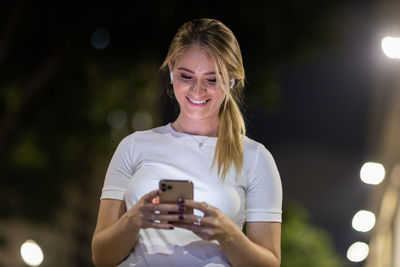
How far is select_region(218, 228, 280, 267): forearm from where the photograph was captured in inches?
106

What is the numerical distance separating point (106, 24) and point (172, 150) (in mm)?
7259

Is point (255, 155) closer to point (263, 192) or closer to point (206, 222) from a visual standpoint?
point (263, 192)

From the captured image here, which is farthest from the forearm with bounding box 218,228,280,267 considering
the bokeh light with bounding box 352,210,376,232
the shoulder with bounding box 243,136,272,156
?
the bokeh light with bounding box 352,210,376,232

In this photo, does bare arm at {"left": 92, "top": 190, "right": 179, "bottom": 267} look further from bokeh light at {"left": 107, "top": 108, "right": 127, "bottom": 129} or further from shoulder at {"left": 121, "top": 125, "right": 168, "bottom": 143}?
bokeh light at {"left": 107, "top": 108, "right": 127, "bottom": 129}

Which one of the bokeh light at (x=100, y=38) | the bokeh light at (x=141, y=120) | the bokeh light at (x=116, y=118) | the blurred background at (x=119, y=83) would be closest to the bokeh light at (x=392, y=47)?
the blurred background at (x=119, y=83)

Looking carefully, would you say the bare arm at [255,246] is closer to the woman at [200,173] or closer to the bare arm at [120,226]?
the woman at [200,173]

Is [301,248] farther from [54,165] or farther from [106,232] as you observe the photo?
[106,232]

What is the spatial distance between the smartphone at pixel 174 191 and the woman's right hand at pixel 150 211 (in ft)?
0.08

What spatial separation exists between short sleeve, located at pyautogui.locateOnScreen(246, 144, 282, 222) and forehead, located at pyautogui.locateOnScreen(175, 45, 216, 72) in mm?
383

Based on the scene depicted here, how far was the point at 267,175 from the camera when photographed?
9.55 ft

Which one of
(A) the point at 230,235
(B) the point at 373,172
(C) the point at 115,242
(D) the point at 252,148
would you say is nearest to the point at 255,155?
(D) the point at 252,148

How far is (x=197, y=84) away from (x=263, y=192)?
1.57ft

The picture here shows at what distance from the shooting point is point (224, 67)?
9.48ft

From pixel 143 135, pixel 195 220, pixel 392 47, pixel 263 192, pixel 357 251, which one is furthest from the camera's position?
pixel 357 251
